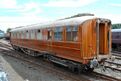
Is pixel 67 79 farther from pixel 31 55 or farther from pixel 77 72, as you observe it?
pixel 31 55

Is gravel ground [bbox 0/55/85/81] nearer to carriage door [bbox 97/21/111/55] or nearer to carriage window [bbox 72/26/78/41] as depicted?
carriage window [bbox 72/26/78/41]

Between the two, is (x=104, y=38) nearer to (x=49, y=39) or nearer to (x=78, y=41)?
(x=78, y=41)

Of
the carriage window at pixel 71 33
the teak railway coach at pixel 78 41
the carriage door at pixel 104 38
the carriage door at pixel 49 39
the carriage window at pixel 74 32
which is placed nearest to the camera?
the teak railway coach at pixel 78 41

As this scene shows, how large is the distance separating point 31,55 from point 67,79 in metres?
10.1

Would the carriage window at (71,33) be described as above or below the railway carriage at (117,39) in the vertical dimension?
above

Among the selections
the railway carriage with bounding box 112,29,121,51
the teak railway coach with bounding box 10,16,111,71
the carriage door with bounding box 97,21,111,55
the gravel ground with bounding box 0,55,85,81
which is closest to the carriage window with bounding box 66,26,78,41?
the teak railway coach with bounding box 10,16,111,71

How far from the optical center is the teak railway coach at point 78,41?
1332cm

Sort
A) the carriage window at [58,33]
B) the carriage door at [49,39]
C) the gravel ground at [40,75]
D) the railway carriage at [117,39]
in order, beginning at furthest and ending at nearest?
the railway carriage at [117,39]
the carriage door at [49,39]
the carriage window at [58,33]
the gravel ground at [40,75]

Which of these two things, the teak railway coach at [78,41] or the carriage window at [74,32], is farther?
the carriage window at [74,32]

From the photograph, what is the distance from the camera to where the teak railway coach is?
13.3 metres

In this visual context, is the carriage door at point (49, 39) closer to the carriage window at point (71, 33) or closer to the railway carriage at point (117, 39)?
the carriage window at point (71, 33)

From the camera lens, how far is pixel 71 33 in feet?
46.5

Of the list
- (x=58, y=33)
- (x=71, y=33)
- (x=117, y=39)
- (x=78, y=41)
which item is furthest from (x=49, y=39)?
(x=117, y=39)

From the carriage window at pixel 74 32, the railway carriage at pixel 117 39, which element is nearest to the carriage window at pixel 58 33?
the carriage window at pixel 74 32
